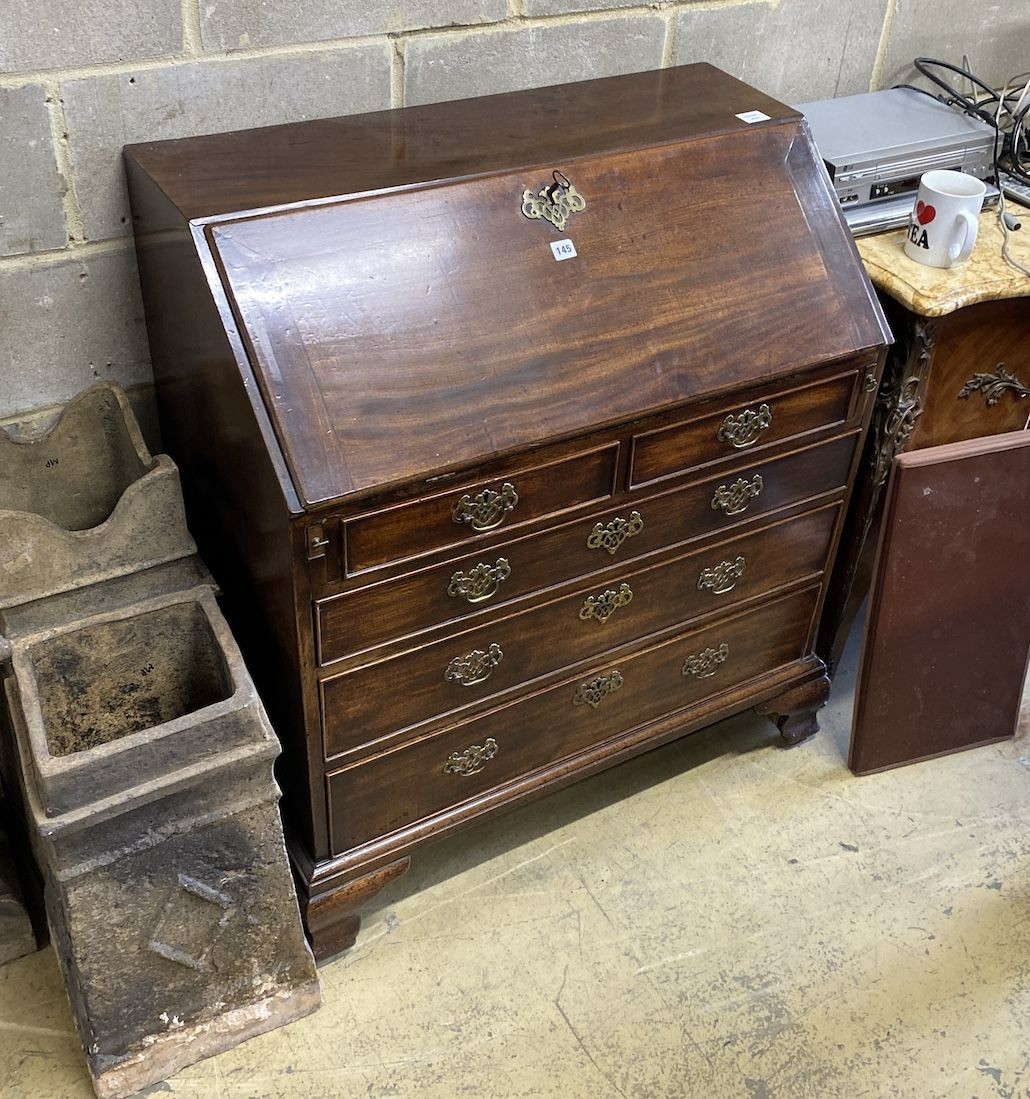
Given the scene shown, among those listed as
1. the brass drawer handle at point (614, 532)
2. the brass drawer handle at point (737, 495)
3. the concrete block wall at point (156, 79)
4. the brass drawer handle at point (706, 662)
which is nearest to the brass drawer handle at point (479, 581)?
the brass drawer handle at point (614, 532)

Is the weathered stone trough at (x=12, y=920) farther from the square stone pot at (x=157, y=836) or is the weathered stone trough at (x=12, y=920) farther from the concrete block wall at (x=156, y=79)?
the concrete block wall at (x=156, y=79)

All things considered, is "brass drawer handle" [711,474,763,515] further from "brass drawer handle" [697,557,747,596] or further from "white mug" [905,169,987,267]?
"white mug" [905,169,987,267]

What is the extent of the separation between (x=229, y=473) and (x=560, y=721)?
67cm

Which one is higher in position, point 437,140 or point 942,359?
point 437,140

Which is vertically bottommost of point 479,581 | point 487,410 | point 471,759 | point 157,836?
point 471,759

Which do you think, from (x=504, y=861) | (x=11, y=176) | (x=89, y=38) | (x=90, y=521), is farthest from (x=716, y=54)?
(x=504, y=861)

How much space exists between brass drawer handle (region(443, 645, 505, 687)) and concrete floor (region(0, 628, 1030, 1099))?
45 centimetres

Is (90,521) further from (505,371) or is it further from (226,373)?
(505,371)

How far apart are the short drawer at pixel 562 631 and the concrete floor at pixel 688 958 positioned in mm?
411

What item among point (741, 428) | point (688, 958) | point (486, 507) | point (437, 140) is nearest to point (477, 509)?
point (486, 507)

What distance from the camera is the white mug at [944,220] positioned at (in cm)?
179

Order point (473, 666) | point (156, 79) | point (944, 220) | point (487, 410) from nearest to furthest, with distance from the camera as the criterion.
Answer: point (487, 410)
point (156, 79)
point (473, 666)
point (944, 220)

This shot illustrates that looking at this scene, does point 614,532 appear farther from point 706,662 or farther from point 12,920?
point 12,920

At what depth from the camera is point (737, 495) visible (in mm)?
1791
